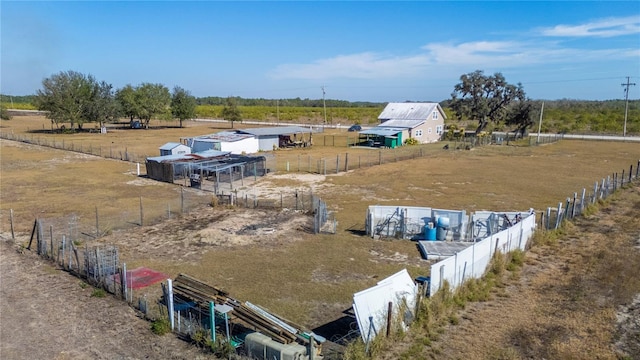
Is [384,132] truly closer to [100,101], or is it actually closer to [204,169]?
[204,169]

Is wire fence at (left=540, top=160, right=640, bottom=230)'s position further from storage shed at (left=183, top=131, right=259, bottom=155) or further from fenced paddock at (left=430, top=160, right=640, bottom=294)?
storage shed at (left=183, top=131, right=259, bottom=155)

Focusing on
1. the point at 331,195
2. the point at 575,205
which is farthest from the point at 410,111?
the point at 575,205

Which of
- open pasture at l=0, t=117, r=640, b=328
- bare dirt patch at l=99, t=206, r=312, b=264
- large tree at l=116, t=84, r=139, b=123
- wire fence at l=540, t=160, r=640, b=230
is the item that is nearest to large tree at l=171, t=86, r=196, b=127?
large tree at l=116, t=84, r=139, b=123

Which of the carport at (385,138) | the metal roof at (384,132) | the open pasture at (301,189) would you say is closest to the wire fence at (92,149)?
the open pasture at (301,189)

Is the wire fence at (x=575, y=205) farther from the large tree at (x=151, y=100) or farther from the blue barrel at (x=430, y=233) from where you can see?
the large tree at (x=151, y=100)

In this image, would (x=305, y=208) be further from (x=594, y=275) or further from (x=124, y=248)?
(x=594, y=275)

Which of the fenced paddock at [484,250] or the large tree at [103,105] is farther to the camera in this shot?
the large tree at [103,105]
